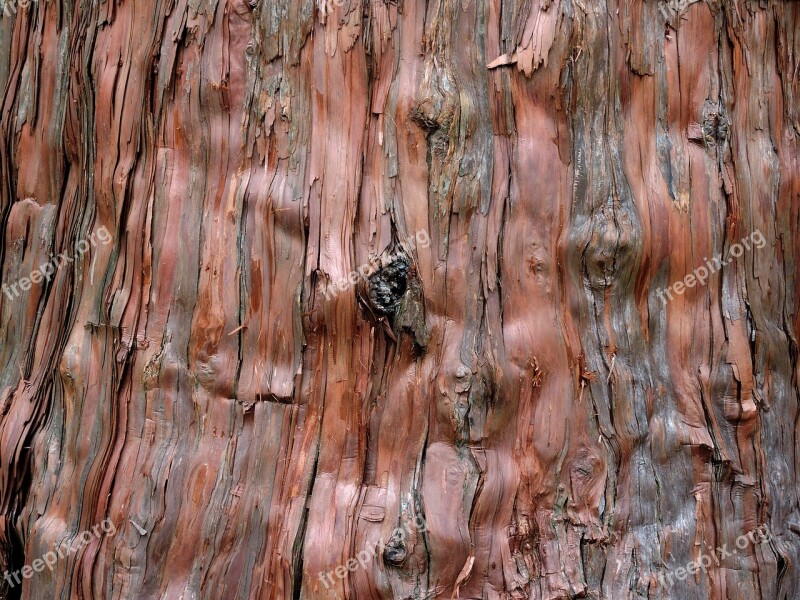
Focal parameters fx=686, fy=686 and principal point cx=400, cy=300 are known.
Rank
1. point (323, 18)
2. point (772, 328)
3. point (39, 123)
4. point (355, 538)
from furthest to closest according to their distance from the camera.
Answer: point (39, 123) < point (772, 328) < point (323, 18) < point (355, 538)

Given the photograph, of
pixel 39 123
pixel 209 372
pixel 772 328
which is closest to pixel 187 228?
pixel 209 372

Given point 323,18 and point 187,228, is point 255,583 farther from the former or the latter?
point 323,18

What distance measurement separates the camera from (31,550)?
1.74 m

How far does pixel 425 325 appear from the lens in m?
1.62

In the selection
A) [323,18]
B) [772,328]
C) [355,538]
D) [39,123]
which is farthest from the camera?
[39,123]

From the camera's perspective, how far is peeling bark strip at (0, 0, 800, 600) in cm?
161

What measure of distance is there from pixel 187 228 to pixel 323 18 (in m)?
0.62

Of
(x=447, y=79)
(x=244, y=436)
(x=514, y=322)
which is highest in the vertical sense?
(x=447, y=79)

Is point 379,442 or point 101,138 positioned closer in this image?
point 379,442

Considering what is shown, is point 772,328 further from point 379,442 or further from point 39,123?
point 39,123

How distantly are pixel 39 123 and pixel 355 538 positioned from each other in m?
1.48

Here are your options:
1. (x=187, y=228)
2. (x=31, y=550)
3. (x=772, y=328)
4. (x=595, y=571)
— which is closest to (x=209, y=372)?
(x=187, y=228)

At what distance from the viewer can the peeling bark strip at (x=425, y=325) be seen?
1614 millimetres

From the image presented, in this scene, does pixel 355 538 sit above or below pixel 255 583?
above
